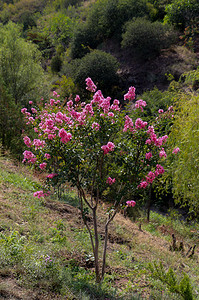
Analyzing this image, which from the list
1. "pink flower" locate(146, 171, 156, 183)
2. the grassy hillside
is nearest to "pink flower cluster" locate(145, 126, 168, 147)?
"pink flower" locate(146, 171, 156, 183)

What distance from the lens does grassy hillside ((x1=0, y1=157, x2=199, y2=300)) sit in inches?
116

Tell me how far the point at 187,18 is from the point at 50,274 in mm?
19494

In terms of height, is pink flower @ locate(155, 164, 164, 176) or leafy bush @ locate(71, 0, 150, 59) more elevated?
leafy bush @ locate(71, 0, 150, 59)

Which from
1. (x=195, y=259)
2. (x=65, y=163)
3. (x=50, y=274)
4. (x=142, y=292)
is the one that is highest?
(x=65, y=163)

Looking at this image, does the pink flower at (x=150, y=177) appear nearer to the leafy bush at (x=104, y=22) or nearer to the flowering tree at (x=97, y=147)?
the flowering tree at (x=97, y=147)

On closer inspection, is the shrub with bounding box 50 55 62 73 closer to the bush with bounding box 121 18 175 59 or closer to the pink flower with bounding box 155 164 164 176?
the bush with bounding box 121 18 175 59

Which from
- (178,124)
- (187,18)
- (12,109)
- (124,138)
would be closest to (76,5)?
(187,18)

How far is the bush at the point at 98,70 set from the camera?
1642 centimetres

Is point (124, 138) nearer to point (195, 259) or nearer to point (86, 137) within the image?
point (86, 137)

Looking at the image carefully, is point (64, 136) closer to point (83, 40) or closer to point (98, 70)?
point (98, 70)

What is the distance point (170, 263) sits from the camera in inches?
184

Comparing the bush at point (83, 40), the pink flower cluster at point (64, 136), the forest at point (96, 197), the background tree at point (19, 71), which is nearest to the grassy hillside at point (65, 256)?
the forest at point (96, 197)

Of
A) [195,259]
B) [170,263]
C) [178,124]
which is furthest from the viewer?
[178,124]

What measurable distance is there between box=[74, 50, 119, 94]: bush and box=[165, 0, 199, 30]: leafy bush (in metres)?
5.65
